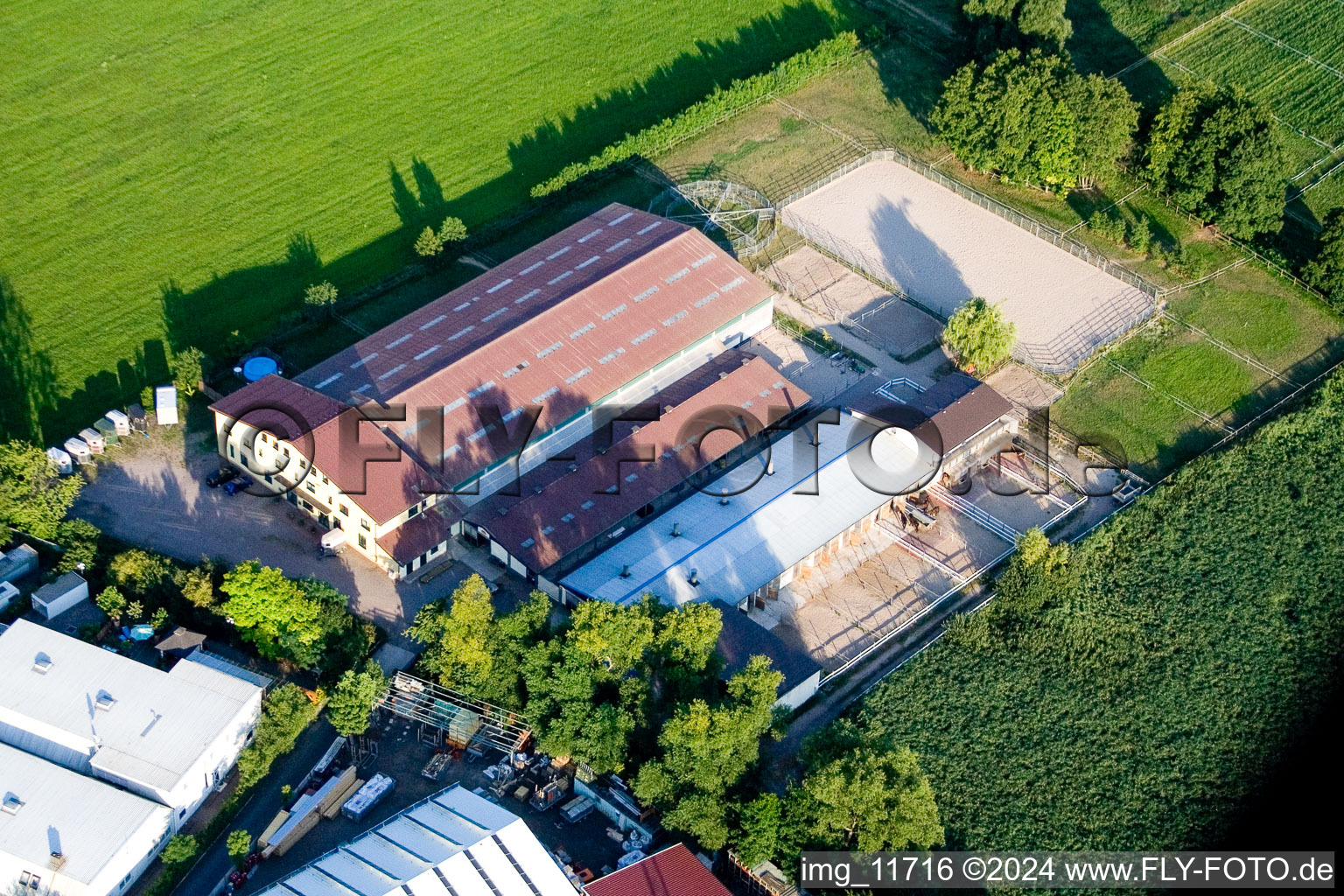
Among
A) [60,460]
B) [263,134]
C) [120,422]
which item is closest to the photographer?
[60,460]

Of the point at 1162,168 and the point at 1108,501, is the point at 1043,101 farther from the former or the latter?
the point at 1108,501

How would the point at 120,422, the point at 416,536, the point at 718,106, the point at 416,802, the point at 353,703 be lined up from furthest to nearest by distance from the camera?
the point at 718,106, the point at 120,422, the point at 416,536, the point at 353,703, the point at 416,802

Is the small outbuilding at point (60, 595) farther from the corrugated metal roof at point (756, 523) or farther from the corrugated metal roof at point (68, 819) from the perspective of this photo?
the corrugated metal roof at point (756, 523)

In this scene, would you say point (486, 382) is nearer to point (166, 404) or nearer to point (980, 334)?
point (166, 404)

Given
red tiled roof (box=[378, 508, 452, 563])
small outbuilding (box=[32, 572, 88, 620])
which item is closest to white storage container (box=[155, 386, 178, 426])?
small outbuilding (box=[32, 572, 88, 620])

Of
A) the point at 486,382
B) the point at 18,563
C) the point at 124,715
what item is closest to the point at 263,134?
the point at 486,382

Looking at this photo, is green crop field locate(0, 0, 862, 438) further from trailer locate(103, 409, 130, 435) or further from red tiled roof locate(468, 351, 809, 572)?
red tiled roof locate(468, 351, 809, 572)

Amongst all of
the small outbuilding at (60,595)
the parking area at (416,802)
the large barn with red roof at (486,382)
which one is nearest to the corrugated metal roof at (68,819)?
the parking area at (416,802)
